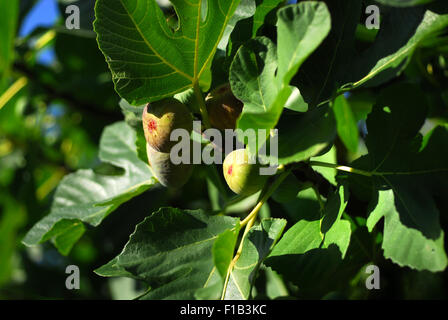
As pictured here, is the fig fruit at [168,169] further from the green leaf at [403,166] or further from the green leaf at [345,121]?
the green leaf at [345,121]

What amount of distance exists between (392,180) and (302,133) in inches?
9.2

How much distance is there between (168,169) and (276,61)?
1.10ft

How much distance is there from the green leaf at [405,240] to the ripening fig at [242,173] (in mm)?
248

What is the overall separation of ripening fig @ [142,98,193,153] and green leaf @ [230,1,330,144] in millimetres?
127

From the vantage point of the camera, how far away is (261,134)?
0.82 m

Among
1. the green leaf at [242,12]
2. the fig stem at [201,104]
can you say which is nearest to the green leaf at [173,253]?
the fig stem at [201,104]

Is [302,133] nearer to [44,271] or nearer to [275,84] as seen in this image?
[275,84]

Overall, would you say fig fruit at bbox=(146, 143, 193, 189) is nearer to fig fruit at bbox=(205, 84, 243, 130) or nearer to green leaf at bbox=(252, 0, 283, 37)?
fig fruit at bbox=(205, 84, 243, 130)

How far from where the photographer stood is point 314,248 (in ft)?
3.12

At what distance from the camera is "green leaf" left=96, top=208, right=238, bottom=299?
3.04ft

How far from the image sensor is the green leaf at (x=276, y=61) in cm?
72

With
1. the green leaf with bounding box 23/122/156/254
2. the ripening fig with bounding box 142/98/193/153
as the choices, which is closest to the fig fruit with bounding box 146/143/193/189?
the ripening fig with bounding box 142/98/193/153

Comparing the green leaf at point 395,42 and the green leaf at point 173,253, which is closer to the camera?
the green leaf at point 395,42
